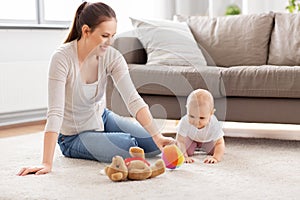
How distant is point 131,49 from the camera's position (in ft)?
10.2

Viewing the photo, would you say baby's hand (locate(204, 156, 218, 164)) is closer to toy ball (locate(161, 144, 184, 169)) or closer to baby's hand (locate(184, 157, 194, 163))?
baby's hand (locate(184, 157, 194, 163))

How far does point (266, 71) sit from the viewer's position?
2.56 metres

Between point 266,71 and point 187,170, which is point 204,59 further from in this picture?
point 187,170

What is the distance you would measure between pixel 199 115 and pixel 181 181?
0.44m

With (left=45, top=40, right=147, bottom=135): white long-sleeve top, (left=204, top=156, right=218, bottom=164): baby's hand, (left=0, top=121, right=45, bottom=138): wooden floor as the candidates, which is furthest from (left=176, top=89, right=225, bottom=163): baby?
(left=0, top=121, right=45, bottom=138): wooden floor

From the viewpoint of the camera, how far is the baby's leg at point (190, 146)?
2229mm

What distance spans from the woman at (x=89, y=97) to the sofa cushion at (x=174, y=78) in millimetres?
501

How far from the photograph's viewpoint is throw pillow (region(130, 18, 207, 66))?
3.04 m

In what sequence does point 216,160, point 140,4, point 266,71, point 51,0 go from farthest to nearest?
point 140,4 → point 51,0 → point 266,71 → point 216,160

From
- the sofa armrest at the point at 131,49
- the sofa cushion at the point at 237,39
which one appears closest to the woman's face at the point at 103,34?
the sofa armrest at the point at 131,49

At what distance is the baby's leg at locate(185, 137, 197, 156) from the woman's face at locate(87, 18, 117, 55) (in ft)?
1.80

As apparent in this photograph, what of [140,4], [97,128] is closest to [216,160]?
[97,128]

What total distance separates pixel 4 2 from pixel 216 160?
2.21m

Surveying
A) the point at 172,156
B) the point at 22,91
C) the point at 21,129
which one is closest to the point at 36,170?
the point at 172,156
